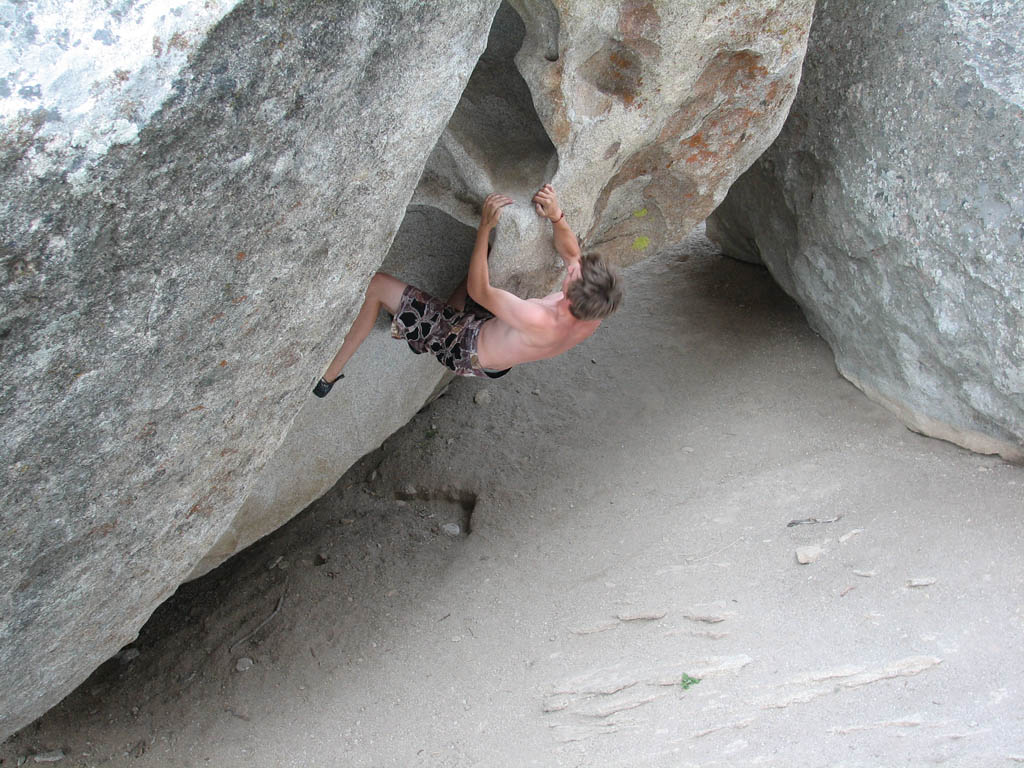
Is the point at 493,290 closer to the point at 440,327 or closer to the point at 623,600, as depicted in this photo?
the point at 440,327

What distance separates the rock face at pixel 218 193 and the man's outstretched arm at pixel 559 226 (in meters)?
0.06

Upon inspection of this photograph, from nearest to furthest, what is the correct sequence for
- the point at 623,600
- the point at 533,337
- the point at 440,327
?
the point at 533,337, the point at 623,600, the point at 440,327

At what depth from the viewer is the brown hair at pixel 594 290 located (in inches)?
108

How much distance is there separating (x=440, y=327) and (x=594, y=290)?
614 millimetres

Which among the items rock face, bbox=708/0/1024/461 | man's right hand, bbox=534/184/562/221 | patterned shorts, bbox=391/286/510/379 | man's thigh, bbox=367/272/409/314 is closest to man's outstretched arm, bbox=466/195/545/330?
man's right hand, bbox=534/184/562/221

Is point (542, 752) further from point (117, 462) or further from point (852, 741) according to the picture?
point (117, 462)

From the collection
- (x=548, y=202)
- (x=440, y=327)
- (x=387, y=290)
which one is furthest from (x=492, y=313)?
(x=548, y=202)

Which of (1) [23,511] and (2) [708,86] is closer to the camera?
(1) [23,511]

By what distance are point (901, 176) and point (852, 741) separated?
1.96m

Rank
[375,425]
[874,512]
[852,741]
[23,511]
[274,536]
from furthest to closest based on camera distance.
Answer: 1. [274,536]
2. [375,425]
3. [874,512]
4. [852,741]
5. [23,511]

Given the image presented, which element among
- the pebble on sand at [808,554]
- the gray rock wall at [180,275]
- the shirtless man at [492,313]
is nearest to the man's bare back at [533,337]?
the shirtless man at [492,313]

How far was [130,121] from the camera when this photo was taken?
157 cm

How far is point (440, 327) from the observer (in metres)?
3.10

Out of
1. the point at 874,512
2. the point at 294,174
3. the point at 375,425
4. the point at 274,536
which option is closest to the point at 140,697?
the point at 274,536
